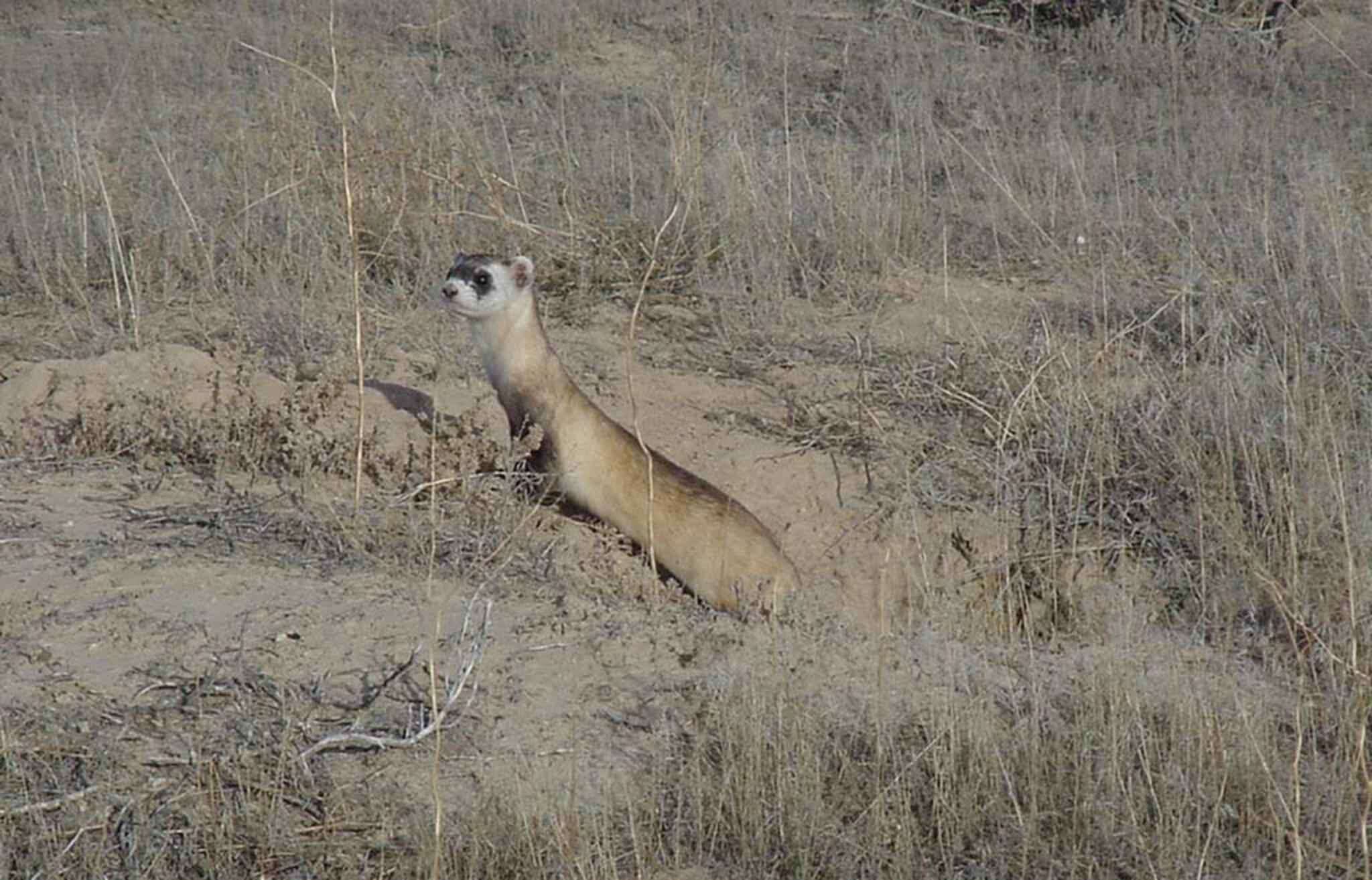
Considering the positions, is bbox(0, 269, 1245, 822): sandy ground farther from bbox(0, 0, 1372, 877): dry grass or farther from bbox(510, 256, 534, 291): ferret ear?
bbox(510, 256, 534, 291): ferret ear

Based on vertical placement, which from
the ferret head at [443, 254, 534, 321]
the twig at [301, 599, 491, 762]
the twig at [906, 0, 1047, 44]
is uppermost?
the ferret head at [443, 254, 534, 321]

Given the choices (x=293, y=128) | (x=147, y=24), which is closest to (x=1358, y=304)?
(x=293, y=128)

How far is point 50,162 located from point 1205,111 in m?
5.13

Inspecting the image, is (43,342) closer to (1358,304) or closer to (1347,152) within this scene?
(1358,304)

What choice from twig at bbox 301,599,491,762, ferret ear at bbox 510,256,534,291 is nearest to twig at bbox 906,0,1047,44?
ferret ear at bbox 510,256,534,291

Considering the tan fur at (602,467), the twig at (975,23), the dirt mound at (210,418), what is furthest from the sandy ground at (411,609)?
the twig at (975,23)

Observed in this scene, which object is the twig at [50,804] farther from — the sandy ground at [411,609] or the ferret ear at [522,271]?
the ferret ear at [522,271]

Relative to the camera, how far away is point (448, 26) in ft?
30.4

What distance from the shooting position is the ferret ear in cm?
450

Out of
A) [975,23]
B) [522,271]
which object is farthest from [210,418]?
[975,23]

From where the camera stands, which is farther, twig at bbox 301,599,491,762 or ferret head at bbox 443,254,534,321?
ferret head at bbox 443,254,534,321

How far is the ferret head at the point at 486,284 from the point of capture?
4441 millimetres

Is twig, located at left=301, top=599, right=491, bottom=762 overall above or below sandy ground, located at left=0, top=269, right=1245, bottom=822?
above

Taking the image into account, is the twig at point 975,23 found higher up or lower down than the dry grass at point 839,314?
higher up
